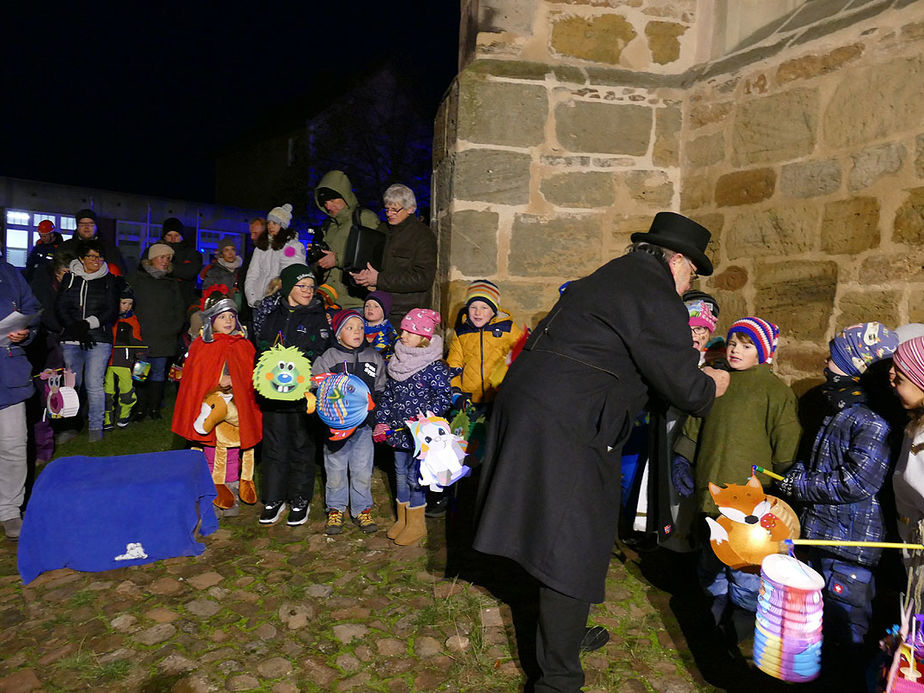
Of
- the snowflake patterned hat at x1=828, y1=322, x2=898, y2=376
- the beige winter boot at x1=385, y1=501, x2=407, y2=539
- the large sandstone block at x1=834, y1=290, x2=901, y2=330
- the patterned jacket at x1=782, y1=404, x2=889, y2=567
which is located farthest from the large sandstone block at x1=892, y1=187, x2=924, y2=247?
the beige winter boot at x1=385, y1=501, x2=407, y2=539

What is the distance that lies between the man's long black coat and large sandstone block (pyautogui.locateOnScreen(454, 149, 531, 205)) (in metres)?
2.69

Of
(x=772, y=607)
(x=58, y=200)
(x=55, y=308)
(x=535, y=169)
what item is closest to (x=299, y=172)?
(x=58, y=200)

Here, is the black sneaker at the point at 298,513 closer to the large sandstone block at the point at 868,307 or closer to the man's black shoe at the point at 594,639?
the man's black shoe at the point at 594,639

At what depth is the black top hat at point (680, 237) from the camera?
2710 millimetres

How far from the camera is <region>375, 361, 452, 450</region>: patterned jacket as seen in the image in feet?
14.0

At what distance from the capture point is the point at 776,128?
4.39m

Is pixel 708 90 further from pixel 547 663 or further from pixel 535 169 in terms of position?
pixel 547 663

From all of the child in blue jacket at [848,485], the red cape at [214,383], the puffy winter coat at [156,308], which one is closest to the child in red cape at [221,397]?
the red cape at [214,383]

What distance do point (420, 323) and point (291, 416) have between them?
3.86 feet

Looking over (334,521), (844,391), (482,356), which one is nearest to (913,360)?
(844,391)

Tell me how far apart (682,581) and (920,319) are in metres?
1.97

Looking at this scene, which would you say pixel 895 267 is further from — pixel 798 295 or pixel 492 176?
pixel 492 176

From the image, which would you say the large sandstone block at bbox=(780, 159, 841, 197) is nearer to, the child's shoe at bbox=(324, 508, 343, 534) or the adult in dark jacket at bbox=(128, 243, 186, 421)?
the child's shoe at bbox=(324, 508, 343, 534)

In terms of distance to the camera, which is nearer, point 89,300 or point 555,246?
point 555,246
